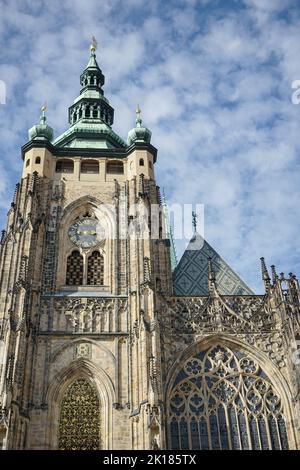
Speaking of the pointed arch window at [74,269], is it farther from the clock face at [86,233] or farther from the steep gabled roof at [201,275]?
the steep gabled roof at [201,275]

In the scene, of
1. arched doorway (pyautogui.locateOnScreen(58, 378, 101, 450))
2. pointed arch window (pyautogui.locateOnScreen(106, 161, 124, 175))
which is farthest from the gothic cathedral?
pointed arch window (pyautogui.locateOnScreen(106, 161, 124, 175))

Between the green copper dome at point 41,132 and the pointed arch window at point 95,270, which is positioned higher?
the green copper dome at point 41,132

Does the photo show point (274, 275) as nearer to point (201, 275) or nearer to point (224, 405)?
point (201, 275)

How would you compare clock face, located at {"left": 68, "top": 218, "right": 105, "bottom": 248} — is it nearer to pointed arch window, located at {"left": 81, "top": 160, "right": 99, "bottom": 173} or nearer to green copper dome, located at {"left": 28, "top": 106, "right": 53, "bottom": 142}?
pointed arch window, located at {"left": 81, "top": 160, "right": 99, "bottom": 173}

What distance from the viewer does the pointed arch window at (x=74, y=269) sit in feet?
77.6

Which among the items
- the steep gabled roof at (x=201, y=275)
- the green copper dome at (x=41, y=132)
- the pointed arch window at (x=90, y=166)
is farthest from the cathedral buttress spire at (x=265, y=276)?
the green copper dome at (x=41, y=132)

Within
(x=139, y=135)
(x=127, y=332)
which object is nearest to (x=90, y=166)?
(x=139, y=135)

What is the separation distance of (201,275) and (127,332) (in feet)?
16.0

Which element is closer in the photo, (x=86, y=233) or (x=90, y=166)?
(x=86, y=233)

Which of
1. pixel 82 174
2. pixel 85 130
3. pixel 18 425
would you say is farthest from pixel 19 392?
pixel 85 130

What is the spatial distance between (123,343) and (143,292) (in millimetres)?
1869

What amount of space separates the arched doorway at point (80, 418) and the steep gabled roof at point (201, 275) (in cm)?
555

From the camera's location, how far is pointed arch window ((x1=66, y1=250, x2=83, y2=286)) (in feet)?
77.6

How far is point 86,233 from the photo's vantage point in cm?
2500
